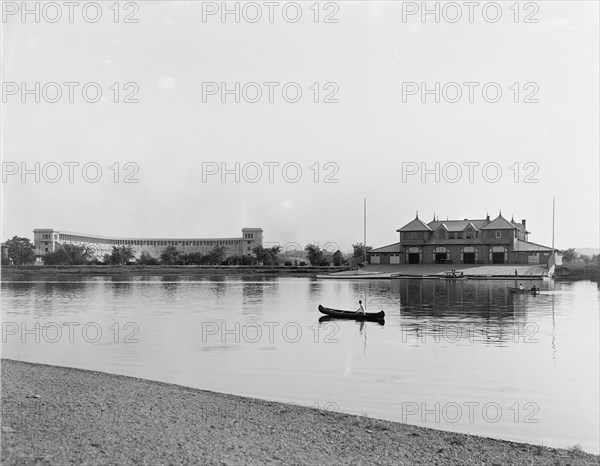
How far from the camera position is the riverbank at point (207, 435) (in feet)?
30.8

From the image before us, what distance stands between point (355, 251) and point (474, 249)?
42773 millimetres

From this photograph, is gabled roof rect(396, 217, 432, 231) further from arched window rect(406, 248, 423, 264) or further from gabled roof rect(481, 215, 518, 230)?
gabled roof rect(481, 215, 518, 230)

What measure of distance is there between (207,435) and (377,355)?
39.8 ft

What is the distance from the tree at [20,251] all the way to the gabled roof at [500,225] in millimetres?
101658

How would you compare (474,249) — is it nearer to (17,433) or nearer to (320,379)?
(320,379)

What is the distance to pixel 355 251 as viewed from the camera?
133000 millimetres

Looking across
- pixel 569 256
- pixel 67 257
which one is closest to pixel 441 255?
pixel 569 256

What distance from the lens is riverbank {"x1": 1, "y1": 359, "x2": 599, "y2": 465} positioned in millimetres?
9375

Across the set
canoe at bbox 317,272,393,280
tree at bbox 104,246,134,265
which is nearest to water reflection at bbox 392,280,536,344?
canoe at bbox 317,272,393,280

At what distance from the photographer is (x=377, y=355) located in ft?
72.1

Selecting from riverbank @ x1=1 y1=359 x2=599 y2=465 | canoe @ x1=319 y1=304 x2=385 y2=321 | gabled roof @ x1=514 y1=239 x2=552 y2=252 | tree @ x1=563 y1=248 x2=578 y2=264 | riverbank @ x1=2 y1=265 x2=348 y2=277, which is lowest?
riverbank @ x1=2 y1=265 x2=348 y2=277

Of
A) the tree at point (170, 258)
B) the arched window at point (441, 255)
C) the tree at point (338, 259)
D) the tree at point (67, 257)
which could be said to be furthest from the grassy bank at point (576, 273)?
the tree at point (67, 257)

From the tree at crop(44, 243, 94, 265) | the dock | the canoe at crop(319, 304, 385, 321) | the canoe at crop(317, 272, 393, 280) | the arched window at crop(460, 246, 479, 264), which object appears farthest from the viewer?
the tree at crop(44, 243, 94, 265)

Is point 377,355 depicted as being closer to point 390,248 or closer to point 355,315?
point 355,315
